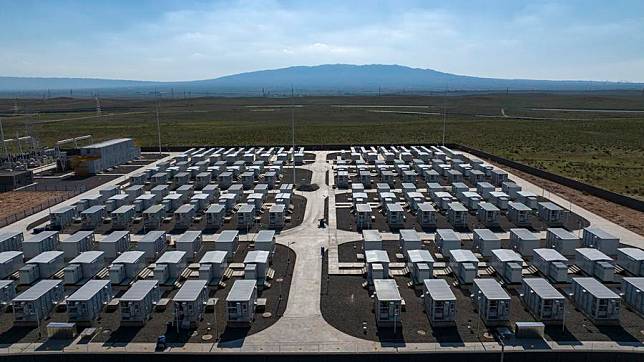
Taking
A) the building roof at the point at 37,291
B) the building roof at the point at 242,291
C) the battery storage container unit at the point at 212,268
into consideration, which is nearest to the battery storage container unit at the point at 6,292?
the building roof at the point at 37,291

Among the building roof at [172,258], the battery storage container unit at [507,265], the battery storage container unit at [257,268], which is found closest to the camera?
the battery storage container unit at [257,268]

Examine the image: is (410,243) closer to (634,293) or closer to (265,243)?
(265,243)

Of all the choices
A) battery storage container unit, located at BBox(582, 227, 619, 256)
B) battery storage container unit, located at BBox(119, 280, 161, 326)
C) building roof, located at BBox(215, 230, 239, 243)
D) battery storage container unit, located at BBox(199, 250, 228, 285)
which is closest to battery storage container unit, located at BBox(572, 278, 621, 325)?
battery storage container unit, located at BBox(582, 227, 619, 256)

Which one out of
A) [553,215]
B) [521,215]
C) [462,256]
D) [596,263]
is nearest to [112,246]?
[462,256]

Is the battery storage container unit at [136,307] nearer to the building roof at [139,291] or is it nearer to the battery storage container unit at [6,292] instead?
the building roof at [139,291]

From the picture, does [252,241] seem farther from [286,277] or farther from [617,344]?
[617,344]

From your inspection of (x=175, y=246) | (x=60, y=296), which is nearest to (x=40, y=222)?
(x=175, y=246)
